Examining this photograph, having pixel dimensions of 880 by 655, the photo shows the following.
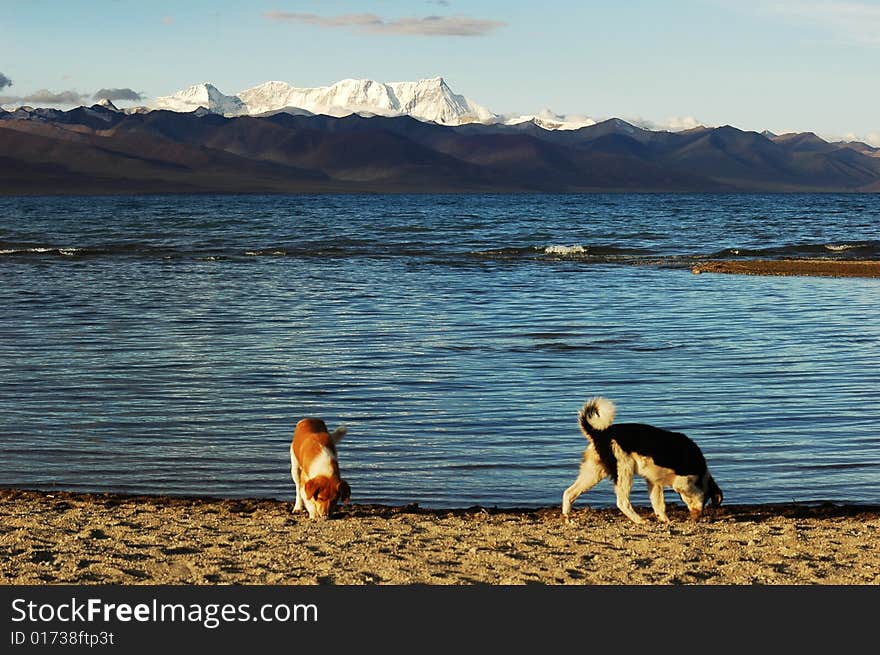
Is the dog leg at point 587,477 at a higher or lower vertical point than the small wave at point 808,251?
lower

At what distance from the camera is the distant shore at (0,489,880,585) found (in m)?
6.68

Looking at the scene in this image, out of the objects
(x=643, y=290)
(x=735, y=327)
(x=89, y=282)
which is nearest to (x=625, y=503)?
(x=735, y=327)

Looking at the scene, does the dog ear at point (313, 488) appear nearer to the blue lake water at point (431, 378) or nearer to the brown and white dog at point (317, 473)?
the brown and white dog at point (317, 473)

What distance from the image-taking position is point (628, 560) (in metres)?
7.13

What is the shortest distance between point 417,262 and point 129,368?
25.2m

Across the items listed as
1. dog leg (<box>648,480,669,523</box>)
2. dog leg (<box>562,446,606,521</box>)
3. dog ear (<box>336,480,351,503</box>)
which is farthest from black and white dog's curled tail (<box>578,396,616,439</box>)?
dog ear (<box>336,480,351,503</box>)

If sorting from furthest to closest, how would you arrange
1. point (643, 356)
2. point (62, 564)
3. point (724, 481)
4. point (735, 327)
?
1. point (735, 327)
2. point (643, 356)
3. point (724, 481)
4. point (62, 564)

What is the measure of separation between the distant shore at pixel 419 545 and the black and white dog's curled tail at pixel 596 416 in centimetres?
66

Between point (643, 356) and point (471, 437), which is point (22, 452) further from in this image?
point (643, 356)

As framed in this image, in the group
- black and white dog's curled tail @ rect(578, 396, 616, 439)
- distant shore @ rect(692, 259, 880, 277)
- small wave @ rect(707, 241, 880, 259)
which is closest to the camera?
black and white dog's curled tail @ rect(578, 396, 616, 439)

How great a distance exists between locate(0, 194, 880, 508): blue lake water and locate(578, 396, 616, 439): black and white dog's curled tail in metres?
1.31

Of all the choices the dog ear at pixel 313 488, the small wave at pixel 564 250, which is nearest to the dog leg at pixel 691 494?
the dog ear at pixel 313 488

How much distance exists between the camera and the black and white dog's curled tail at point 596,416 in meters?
8.13

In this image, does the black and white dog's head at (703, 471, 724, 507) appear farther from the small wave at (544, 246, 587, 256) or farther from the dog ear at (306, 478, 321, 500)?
the small wave at (544, 246, 587, 256)
